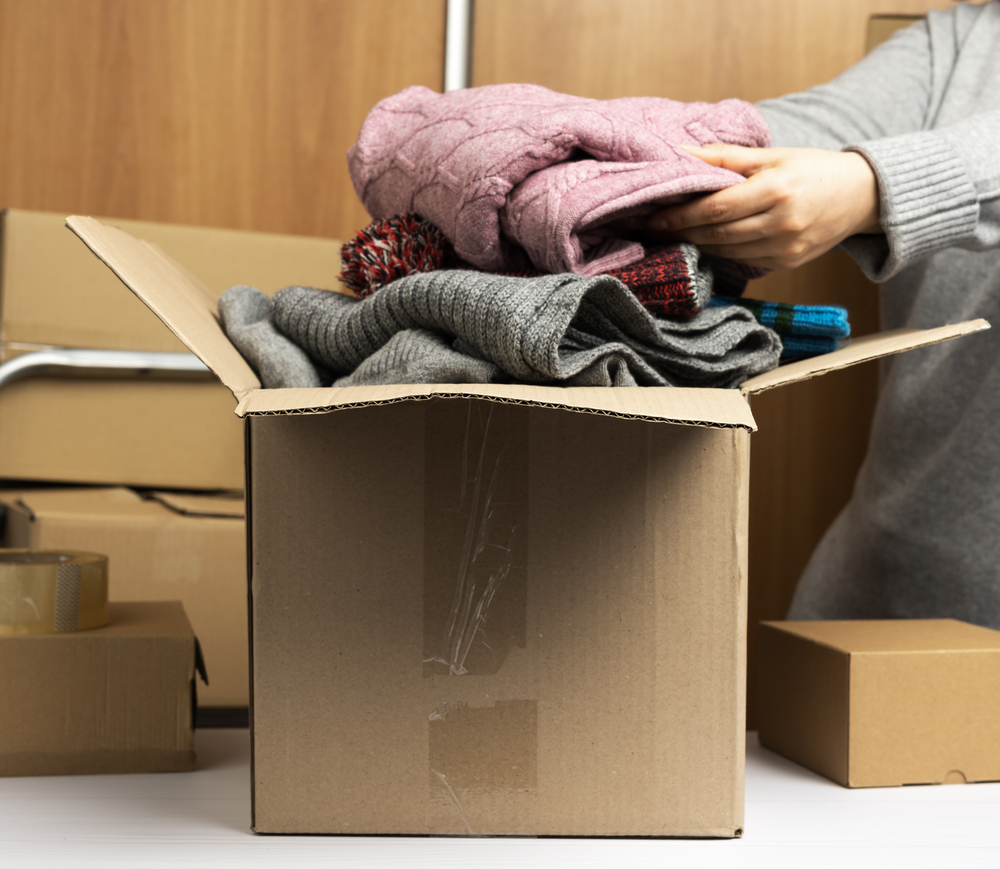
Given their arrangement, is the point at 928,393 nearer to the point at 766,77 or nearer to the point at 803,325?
the point at 803,325

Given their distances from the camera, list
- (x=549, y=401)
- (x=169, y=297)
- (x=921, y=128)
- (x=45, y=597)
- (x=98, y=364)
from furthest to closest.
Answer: (x=98, y=364) < (x=921, y=128) < (x=45, y=597) < (x=169, y=297) < (x=549, y=401)

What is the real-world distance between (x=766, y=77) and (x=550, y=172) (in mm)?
959

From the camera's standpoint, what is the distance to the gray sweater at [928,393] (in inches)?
33.1

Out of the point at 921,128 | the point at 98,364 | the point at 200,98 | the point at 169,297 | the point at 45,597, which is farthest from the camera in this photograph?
the point at 200,98

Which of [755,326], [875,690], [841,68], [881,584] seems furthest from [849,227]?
[841,68]

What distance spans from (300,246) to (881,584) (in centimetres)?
82

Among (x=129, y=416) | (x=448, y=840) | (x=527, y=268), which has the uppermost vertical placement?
(x=527, y=268)

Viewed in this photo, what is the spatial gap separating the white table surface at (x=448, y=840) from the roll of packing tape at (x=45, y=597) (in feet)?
0.32

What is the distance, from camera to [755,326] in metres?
0.56

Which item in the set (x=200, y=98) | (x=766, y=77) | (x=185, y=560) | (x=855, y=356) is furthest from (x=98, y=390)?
(x=766, y=77)

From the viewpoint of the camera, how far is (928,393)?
92 cm

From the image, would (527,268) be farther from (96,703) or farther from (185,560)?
(185,560)

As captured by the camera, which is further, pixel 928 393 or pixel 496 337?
pixel 928 393

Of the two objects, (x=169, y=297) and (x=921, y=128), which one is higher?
(x=921, y=128)
